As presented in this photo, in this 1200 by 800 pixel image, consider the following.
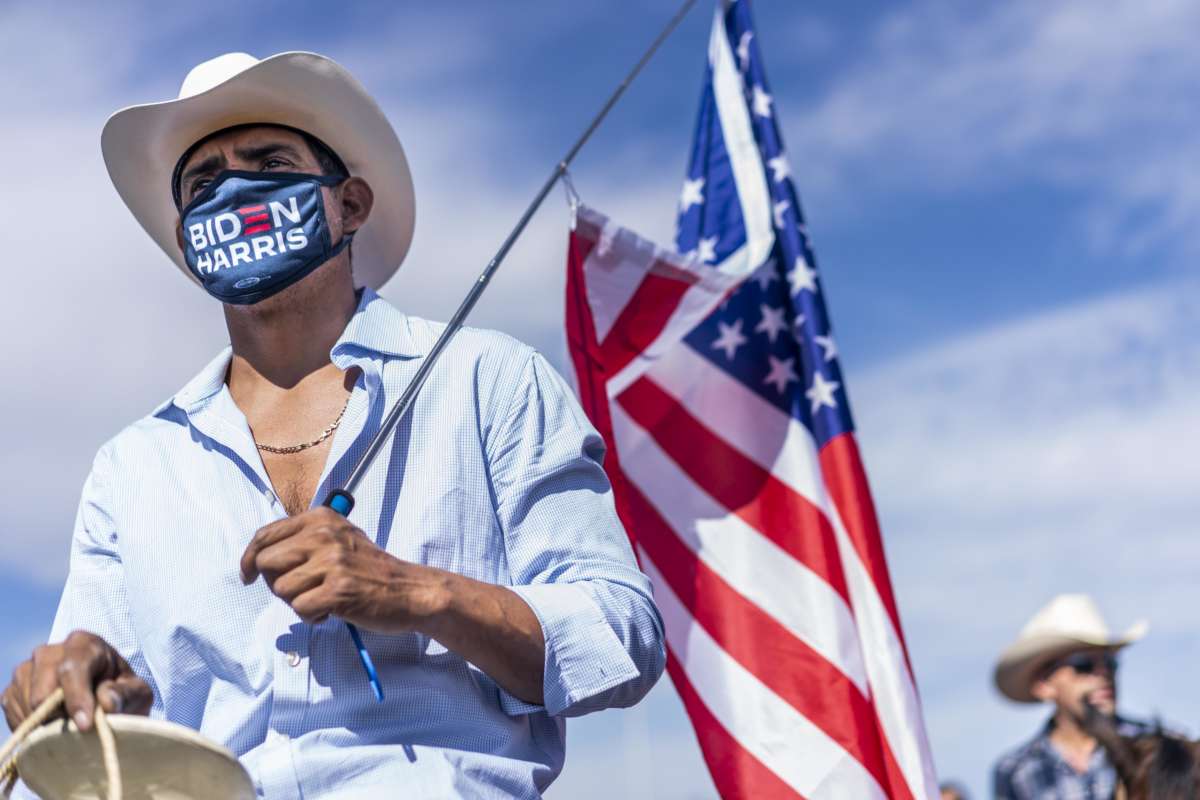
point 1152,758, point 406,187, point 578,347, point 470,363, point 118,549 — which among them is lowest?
point 1152,758

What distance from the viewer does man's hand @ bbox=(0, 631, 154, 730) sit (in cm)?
228

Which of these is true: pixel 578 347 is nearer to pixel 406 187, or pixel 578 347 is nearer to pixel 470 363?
pixel 406 187

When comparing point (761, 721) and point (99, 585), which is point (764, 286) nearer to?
point (761, 721)

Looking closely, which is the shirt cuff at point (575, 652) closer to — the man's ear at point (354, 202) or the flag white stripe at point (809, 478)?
the man's ear at point (354, 202)

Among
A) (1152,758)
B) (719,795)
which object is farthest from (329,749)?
(719,795)

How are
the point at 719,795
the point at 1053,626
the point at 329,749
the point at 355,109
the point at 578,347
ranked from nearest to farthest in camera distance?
the point at 329,749 → the point at 355,109 → the point at 719,795 → the point at 578,347 → the point at 1053,626

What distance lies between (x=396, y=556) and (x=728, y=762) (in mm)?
3324

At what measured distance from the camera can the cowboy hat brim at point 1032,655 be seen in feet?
25.3

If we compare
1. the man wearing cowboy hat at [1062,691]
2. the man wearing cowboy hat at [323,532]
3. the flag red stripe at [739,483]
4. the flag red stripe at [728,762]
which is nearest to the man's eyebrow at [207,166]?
the man wearing cowboy hat at [323,532]

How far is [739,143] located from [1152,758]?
4.20m

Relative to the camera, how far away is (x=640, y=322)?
6.59 metres

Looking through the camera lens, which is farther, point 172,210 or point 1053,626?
point 1053,626

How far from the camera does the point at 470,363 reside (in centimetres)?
307

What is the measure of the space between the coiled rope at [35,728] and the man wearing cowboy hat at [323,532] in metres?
0.04
